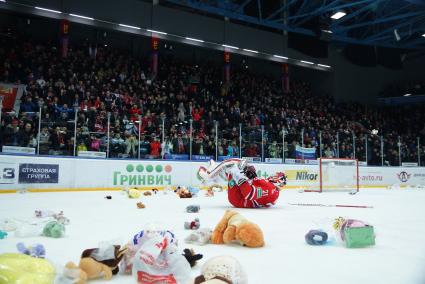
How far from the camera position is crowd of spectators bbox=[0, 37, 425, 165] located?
400 inches

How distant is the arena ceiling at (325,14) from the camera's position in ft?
63.6

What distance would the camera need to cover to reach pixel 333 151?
14055mm

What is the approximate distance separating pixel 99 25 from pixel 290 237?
15.6 meters

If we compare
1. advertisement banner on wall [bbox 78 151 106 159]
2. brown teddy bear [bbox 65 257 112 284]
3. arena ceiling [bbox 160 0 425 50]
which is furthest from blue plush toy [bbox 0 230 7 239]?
arena ceiling [bbox 160 0 425 50]

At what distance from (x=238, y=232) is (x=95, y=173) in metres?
7.99

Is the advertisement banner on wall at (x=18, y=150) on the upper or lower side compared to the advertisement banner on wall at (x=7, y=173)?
upper

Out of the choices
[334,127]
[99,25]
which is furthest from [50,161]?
[334,127]

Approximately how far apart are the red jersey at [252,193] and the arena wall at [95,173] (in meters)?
Answer: 5.09

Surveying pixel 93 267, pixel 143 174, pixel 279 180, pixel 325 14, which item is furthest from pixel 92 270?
pixel 325 14

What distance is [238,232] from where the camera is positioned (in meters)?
3.05

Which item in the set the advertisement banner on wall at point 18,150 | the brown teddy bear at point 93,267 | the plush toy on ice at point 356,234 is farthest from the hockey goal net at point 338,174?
the brown teddy bear at point 93,267

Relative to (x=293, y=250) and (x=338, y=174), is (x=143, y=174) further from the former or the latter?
(x=293, y=250)

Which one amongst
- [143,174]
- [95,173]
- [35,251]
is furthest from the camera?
[143,174]

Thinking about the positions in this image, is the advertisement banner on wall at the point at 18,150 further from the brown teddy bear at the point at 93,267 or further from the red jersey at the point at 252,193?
the brown teddy bear at the point at 93,267
